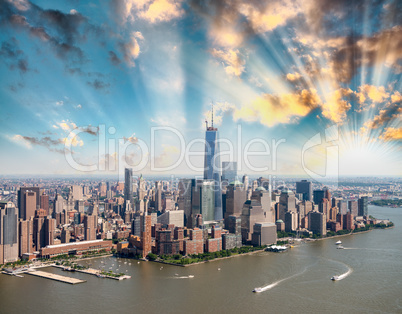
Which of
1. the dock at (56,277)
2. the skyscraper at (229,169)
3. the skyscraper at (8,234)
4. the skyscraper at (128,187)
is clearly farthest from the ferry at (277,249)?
the skyscraper at (128,187)

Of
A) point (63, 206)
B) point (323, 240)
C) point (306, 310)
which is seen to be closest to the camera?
point (306, 310)

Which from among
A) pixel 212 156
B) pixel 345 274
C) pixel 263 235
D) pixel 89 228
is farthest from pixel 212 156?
pixel 345 274

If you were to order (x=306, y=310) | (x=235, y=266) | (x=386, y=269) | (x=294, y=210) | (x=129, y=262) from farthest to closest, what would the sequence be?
(x=294, y=210) → (x=129, y=262) → (x=235, y=266) → (x=386, y=269) → (x=306, y=310)

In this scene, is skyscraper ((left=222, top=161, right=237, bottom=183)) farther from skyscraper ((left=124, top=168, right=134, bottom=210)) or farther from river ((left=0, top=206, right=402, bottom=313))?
river ((left=0, top=206, right=402, bottom=313))

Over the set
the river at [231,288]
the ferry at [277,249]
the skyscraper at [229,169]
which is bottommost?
the ferry at [277,249]

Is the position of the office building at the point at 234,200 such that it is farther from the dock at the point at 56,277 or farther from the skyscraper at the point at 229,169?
the dock at the point at 56,277

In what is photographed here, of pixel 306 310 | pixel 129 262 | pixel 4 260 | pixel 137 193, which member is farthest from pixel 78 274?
pixel 137 193

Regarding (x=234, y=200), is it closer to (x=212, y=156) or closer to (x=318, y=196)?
(x=212, y=156)

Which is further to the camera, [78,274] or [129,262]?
[129,262]

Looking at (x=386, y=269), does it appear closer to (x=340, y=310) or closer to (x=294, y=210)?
(x=340, y=310)
